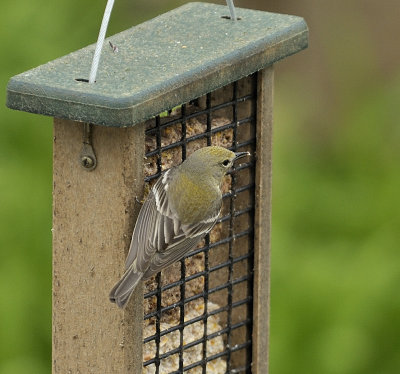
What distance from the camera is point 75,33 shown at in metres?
7.97

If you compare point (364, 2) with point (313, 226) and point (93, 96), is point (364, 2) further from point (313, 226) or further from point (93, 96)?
point (93, 96)

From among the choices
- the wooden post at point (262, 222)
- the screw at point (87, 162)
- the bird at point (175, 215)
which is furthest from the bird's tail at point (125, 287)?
the wooden post at point (262, 222)

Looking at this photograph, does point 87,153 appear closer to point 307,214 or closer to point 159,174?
point 159,174

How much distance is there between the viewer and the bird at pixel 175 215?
201 inches

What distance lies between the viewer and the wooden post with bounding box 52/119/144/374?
16.8 feet

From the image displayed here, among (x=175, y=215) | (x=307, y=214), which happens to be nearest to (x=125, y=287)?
(x=175, y=215)

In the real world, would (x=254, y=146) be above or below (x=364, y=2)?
above

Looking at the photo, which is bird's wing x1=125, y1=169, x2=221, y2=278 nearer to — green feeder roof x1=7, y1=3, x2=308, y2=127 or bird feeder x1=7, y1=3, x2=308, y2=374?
bird feeder x1=7, y1=3, x2=308, y2=374

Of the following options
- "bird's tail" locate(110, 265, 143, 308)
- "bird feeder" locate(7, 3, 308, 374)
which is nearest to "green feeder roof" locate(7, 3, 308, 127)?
"bird feeder" locate(7, 3, 308, 374)

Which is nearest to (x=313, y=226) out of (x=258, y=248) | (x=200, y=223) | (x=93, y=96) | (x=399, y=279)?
(x=399, y=279)

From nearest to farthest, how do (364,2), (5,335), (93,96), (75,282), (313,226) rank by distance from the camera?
(93,96) < (75,282) < (5,335) < (313,226) < (364,2)

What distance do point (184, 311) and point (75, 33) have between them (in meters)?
2.60

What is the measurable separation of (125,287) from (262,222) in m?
1.29

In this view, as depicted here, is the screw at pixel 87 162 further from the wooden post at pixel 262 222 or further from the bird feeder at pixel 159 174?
the wooden post at pixel 262 222
